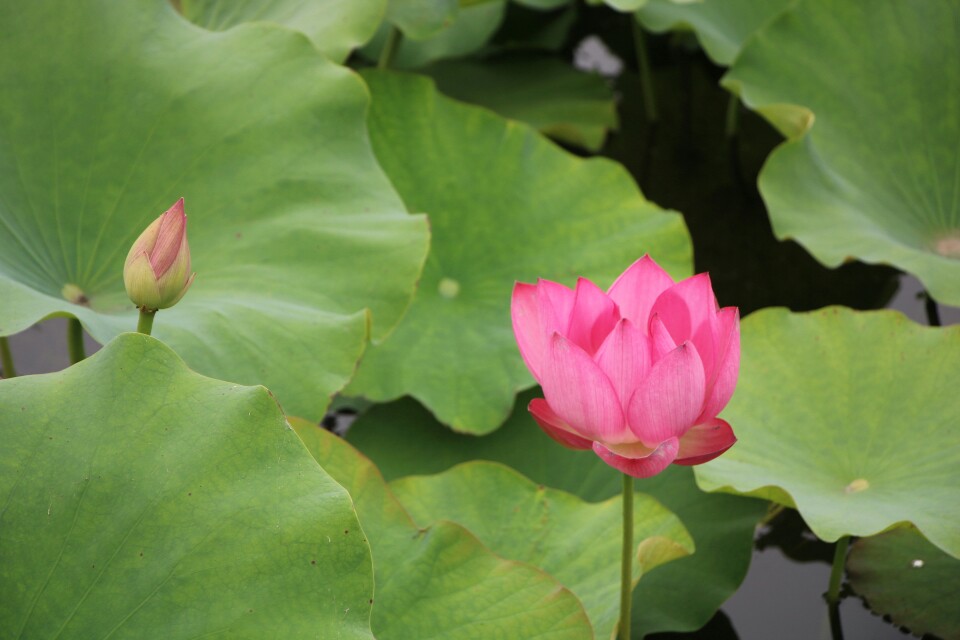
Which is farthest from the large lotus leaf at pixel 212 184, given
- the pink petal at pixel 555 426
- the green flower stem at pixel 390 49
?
the green flower stem at pixel 390 49

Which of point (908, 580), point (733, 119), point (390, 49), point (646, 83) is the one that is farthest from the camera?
point (646, 83)

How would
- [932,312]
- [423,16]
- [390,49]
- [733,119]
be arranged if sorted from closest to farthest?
[423,16]
[932,312]
[390,49]
[733,119]

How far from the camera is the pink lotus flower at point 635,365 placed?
0.90m

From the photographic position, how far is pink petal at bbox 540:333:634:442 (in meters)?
0.90

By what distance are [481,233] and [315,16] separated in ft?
1.51

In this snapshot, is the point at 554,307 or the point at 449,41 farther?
the point at 449,41

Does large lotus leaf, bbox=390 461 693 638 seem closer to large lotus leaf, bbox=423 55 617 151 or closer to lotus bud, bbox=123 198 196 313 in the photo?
lotus bud, bbox=123 198 196 313

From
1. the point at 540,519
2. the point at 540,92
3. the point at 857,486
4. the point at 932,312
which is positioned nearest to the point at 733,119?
the point at 540,92

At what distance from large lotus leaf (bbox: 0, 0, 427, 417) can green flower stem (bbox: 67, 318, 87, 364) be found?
0.03 m

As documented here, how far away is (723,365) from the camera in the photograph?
0.93m

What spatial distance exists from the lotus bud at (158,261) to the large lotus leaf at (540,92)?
134cm

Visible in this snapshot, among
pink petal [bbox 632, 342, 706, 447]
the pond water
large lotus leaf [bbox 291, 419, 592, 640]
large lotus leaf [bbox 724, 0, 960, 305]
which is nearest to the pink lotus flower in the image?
pink petal [bbox 632, 342, 706, 447]

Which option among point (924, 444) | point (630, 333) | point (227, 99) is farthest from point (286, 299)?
point (924, 444)

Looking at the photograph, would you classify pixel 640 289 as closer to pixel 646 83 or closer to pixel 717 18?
pixel 717 18
